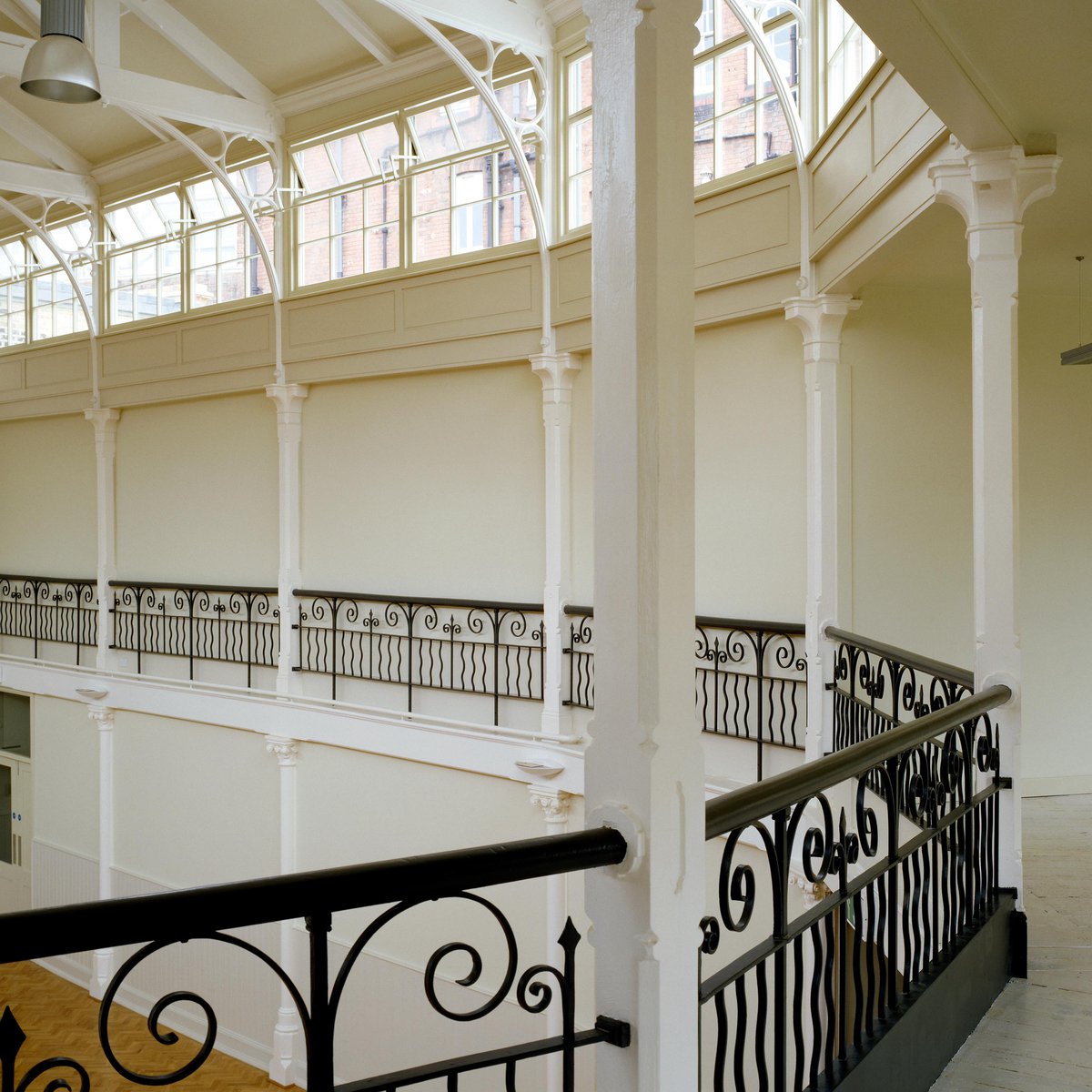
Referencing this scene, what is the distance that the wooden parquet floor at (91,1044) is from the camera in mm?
9586

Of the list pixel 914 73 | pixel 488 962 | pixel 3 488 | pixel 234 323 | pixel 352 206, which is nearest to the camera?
pixel 914 73

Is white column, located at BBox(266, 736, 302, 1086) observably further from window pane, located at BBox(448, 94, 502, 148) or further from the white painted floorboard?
the white painted floorboard

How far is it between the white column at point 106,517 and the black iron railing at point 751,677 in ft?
23.2

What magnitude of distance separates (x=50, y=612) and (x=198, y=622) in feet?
10.8

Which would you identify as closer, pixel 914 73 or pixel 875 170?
pixel 914 73

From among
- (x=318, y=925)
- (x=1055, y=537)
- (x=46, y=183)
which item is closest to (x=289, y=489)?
(x=46, y=183)

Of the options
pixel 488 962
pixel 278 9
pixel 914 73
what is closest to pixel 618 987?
pixel 914 73

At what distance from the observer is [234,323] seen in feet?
37.1

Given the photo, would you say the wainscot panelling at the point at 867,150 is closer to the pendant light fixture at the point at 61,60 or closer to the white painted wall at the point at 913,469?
the white painted wall at the point at 913,469

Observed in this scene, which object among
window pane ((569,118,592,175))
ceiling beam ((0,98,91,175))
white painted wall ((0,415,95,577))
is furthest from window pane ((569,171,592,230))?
white painted wall ((0,415,95,577))

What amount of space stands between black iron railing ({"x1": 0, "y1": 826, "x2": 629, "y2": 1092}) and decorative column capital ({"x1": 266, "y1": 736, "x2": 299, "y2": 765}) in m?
8.59

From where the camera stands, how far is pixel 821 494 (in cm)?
669

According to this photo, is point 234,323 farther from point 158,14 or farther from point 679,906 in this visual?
point 679,906

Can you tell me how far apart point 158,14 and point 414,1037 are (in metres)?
9.39
